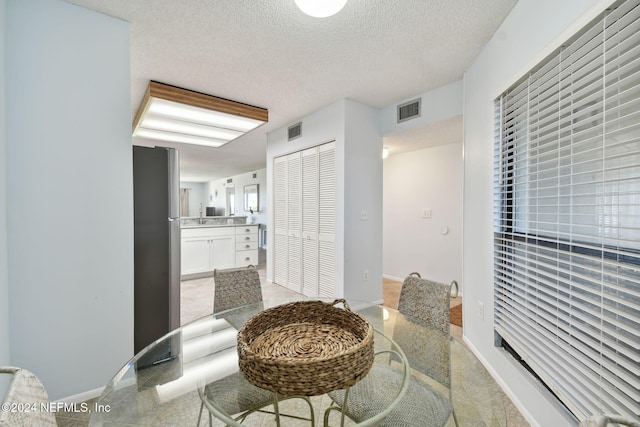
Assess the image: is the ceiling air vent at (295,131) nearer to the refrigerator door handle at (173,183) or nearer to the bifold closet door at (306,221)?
A: the bifold closet door at (306,221)

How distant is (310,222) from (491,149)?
2283 millimetres

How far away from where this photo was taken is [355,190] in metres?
3.29

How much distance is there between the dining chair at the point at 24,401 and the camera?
1.86ft

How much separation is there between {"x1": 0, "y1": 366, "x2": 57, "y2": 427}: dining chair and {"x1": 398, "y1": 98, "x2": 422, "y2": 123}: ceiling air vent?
340 centimetres

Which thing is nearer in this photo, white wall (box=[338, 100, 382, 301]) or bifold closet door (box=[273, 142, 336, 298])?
white wall (box=[338, 100, 382, 301])

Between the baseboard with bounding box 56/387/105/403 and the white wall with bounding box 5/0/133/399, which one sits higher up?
the white wall with bounding box 5/0/133/399

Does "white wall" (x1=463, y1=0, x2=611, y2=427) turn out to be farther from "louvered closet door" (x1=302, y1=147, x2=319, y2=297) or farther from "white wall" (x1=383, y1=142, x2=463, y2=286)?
"louvered closet door" (x1=302, y1=147, x2=319, y2=297)

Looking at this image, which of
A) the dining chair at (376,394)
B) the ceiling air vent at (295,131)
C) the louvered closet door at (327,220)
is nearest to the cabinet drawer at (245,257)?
the louvered closet door at (327,220)

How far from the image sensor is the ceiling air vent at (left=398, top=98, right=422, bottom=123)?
310 cm

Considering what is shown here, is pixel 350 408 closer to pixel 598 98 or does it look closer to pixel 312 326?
pixel 312 326

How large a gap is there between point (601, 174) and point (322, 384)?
4.55 feet

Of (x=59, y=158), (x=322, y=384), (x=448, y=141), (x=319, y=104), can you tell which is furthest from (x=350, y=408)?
(x=448, y=141)

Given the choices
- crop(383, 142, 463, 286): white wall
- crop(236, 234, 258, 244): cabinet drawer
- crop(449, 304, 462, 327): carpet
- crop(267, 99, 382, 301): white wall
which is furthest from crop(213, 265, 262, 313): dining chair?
crop(236, 234, 258, 244): cabinet drawer

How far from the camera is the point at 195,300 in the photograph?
3.65 m
